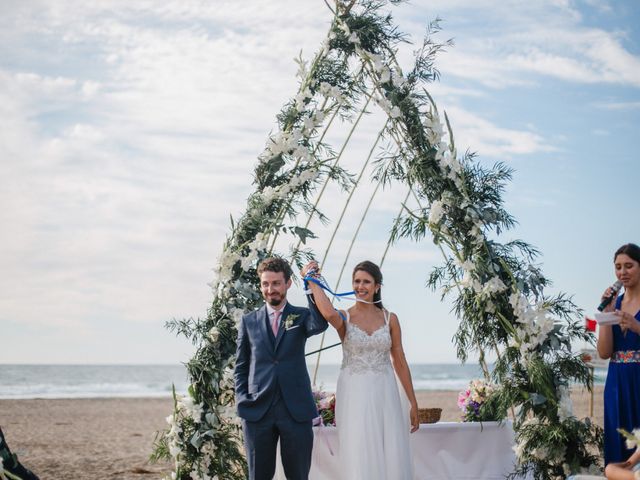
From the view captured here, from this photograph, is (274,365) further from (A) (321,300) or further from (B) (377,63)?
(B) (377,63)

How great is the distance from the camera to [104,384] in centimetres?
4388

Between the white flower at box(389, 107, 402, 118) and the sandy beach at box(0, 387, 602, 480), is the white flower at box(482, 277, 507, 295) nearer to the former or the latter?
the sandy beach at box(0, 387, 602, 480)

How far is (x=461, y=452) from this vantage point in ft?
23.1

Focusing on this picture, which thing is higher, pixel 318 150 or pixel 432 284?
pixel 318 150

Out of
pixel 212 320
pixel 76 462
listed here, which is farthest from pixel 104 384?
pixel 212 320

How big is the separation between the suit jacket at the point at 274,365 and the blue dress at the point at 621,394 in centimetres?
215

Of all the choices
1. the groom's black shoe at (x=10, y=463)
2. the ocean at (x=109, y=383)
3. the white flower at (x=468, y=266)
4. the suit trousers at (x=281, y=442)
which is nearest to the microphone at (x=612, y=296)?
the white flower at (x=468, y=266)

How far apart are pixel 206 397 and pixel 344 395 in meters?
1.17

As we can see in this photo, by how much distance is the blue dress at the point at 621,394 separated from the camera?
555cm

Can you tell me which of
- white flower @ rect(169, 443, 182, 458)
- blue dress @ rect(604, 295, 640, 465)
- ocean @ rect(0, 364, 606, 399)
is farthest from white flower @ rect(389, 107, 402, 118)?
ocean @ rect(0, 364, 606, 399)

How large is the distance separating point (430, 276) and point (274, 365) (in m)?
2.27

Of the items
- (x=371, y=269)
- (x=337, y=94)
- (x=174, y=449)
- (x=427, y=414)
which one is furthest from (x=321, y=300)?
(x=427, y=414)

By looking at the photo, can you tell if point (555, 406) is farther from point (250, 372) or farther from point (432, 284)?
point (250, 372)

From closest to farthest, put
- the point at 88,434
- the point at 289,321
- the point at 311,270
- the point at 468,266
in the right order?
1. the point at 289,321
2. the point at 311,270
3. the point at 468,266
4. the point at 88,434
